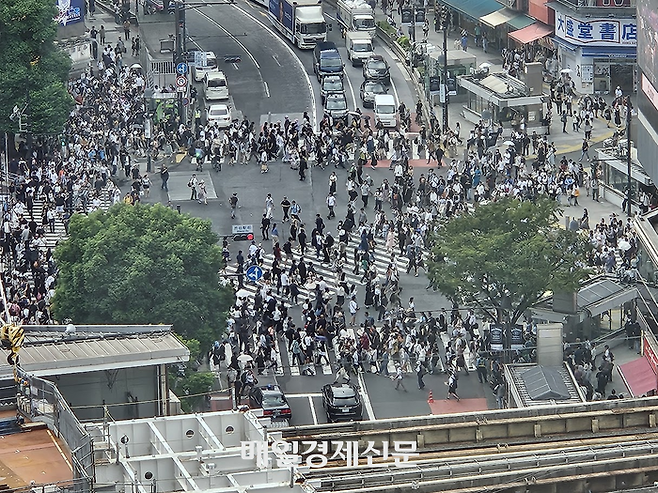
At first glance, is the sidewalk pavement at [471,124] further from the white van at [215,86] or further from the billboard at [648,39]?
the billboard at [648,39]

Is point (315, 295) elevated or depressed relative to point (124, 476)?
depressed

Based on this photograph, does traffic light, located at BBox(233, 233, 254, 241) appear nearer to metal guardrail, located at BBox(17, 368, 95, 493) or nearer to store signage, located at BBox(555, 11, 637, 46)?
store signage, located at BBox(555, 11, 637, 46)

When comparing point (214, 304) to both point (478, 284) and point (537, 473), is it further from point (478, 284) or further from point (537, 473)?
point (537, 473)

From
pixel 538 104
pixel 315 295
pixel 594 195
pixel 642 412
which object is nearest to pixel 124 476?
pixel 642 412

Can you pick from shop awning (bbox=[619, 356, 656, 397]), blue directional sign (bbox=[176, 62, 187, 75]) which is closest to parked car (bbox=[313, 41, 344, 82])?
blue directional sign (bbox=[176, 62, 187, 75])

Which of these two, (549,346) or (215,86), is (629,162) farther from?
(215,86)

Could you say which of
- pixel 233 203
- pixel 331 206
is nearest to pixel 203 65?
pixel 233 203
